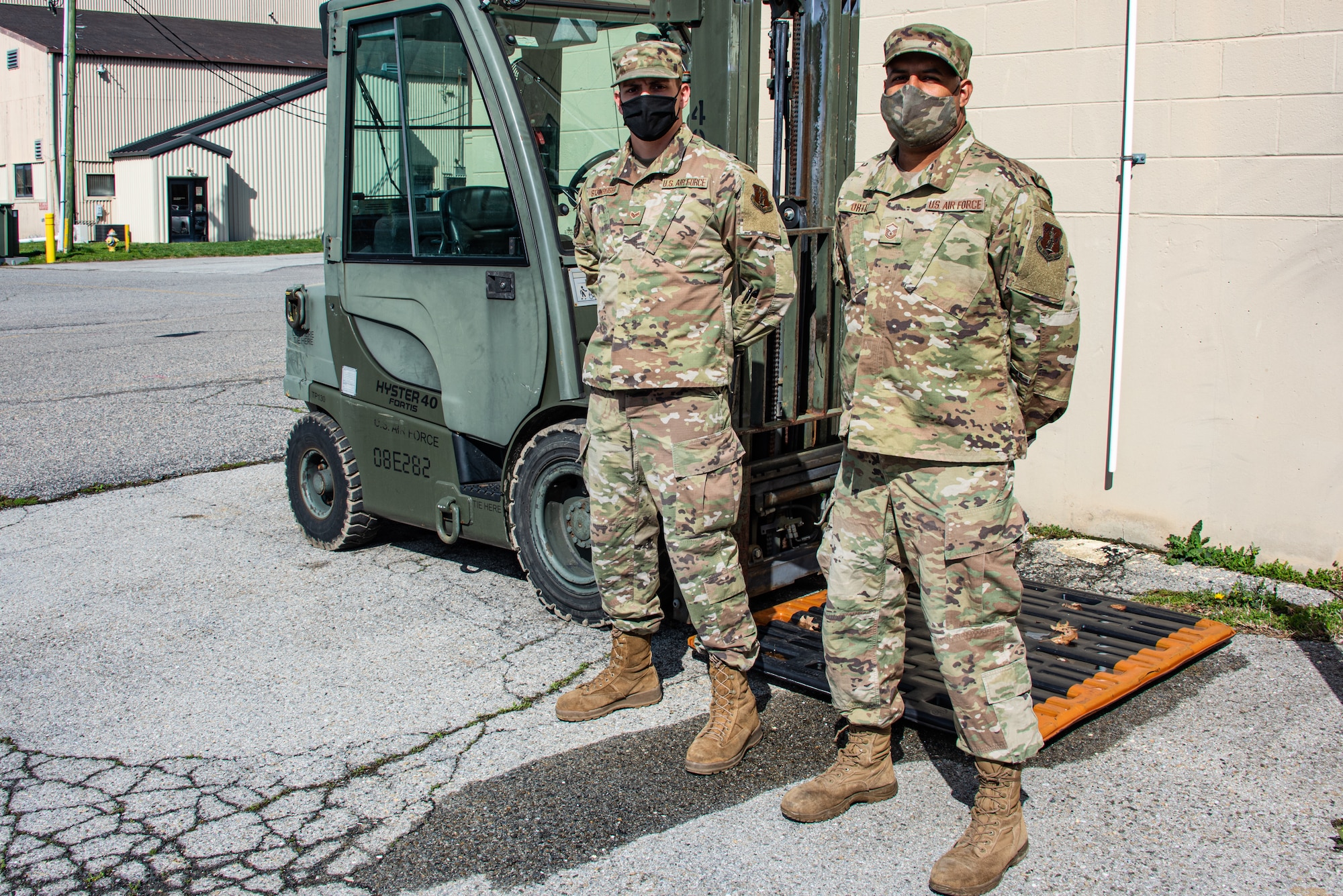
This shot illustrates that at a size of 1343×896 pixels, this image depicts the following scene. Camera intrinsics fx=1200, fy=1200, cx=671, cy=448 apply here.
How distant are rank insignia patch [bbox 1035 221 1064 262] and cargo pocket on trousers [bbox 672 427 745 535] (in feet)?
3.66

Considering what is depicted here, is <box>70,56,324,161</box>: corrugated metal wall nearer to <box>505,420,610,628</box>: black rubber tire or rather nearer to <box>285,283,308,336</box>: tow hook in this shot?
<box>285,283,308,336</box>: tow hook

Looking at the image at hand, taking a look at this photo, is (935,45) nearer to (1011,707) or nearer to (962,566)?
(962,566)

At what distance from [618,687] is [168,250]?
95.8 ft

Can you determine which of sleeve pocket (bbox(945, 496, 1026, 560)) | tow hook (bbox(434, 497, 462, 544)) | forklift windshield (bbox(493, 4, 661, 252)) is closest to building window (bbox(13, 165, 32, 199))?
tow hook (bbox(434, 497, 462, 544))

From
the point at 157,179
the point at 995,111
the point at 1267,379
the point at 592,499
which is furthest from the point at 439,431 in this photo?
the point at 157,179

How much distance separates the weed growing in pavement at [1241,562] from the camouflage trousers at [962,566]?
8.86ft

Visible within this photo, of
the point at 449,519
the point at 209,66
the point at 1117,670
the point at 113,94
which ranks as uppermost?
the point at 209,66

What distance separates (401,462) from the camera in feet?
17.1

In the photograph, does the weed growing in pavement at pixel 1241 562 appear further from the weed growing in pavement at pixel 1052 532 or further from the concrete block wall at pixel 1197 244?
the weed growing in pavement at pixel 1052 532

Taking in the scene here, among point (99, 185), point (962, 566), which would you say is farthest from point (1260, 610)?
point (99, 185)

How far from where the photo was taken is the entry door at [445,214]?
446 cm

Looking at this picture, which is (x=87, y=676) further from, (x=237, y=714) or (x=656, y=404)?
(x=656, y=404)

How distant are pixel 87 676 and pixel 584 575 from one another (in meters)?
1.78

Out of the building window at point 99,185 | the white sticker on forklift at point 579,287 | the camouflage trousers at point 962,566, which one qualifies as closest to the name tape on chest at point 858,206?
the camouflage trousers at point 962,566
